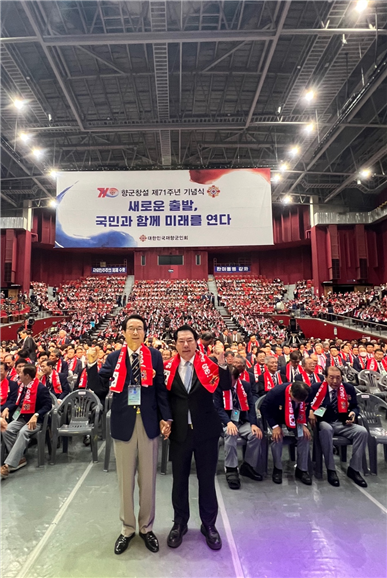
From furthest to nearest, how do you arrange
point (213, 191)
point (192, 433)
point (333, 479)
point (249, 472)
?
point (213, 191), point (249, 472), point (333, 479), point (192, 433)

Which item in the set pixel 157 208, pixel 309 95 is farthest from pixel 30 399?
pixel 309 95

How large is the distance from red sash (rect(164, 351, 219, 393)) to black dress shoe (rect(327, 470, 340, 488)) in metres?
1.64

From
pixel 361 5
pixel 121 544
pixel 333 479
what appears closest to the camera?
pixel 121 544

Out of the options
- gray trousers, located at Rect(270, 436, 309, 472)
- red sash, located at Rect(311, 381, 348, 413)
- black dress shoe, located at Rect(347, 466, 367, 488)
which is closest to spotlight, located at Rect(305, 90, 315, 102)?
red sash, located at Rect(311, 381, 348, 413)

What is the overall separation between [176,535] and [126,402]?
2.92ft

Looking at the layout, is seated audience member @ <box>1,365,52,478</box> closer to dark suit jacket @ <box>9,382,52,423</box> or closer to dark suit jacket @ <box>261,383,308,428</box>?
dark suit jacket @ <box>9,382,52,423</box>

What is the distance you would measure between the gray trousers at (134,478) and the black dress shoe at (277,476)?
1297 millimetres

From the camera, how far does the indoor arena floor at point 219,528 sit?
5.83ft

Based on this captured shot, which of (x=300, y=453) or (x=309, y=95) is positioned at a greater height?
(x=309, y=95)

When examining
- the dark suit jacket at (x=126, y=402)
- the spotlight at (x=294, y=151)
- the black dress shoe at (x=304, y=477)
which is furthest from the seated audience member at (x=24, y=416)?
the spotlight at (x=294, y=151)

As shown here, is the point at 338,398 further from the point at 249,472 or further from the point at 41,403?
the point at 41,403

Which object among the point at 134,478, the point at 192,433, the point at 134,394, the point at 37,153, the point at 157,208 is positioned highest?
the point at 37,153

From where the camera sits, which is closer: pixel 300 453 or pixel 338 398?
pixel 300 453

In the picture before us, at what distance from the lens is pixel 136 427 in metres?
1.96
